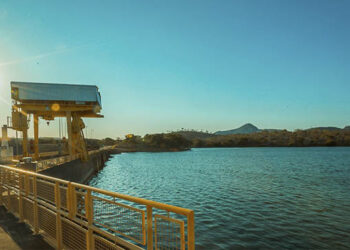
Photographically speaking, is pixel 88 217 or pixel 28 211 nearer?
pixel 88 217

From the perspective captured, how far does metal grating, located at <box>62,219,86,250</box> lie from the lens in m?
5.39

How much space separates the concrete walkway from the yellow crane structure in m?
23.5

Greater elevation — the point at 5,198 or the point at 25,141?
the point at 25,141

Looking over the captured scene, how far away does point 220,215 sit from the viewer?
16.6 m

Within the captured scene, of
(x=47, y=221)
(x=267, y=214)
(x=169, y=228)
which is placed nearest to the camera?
(x=47, y=221)

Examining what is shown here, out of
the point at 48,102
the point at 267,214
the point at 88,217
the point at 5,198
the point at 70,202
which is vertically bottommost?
the point at 267,214

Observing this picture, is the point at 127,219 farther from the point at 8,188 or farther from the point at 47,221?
the point at 8,188

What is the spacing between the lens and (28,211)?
8023 mm

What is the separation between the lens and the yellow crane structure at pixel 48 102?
28469mm

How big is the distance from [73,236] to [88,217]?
1110 millimetres

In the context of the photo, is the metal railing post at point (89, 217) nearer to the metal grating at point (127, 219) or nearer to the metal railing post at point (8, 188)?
the metal grating at point (127, 219)

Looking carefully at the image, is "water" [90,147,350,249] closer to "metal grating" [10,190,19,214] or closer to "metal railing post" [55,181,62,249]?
"metal railing post" [55,181,62,249]

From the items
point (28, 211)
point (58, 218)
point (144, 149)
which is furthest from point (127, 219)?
point (144, 149)

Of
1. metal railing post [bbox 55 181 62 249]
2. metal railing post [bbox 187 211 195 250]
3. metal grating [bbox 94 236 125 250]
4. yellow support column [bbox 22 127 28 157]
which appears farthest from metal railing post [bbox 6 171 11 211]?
yellow support column [bbox 22 127 28 157]
